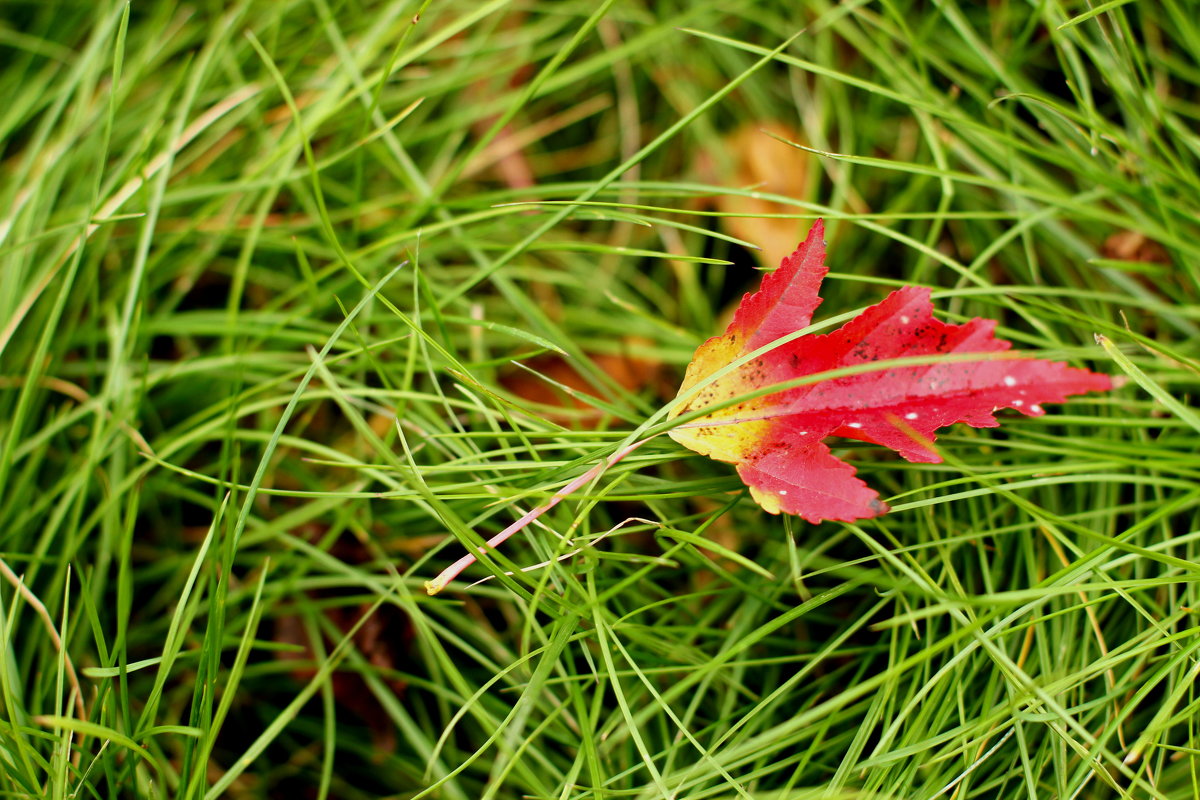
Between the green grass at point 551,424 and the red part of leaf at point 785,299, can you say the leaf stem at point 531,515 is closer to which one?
the green grass at point 551,424

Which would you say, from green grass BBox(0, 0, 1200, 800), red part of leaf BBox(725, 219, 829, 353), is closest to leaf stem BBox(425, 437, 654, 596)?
green grass BBox(0, 0, 1200, 800)

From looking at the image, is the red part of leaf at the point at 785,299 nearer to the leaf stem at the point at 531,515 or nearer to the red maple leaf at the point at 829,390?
the red maple leaf at the point at 829,390

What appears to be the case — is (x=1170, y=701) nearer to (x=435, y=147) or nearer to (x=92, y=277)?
(x=435, y=147)

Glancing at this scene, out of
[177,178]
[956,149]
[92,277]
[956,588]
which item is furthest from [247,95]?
[956,588]

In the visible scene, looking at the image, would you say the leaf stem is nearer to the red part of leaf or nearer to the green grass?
the green grass

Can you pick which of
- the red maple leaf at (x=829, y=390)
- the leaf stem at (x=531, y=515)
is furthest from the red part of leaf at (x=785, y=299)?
the leaf stem at (x=531, y=515)

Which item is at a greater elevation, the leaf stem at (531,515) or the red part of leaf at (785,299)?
the red part of leaf at (785,299)
